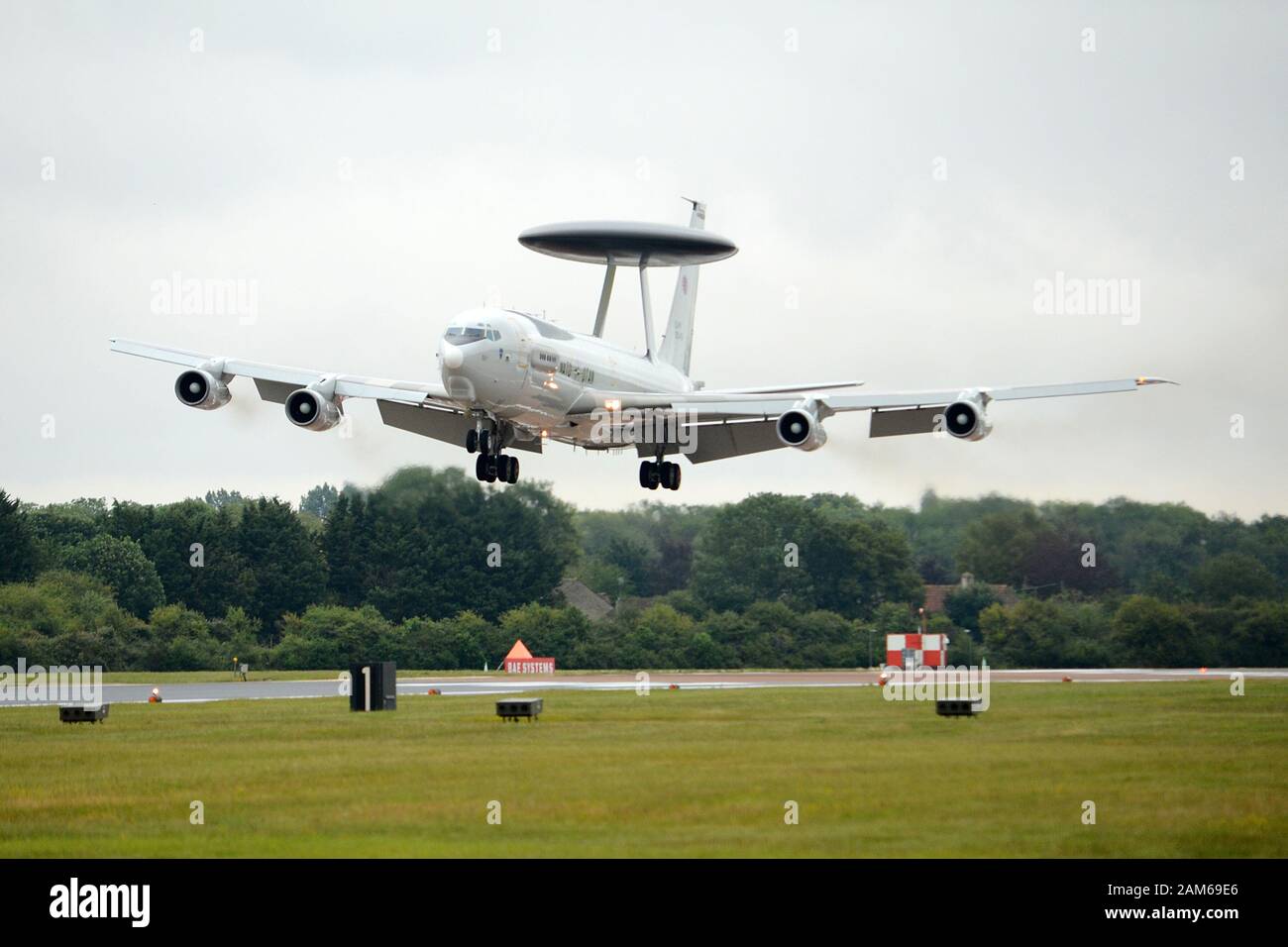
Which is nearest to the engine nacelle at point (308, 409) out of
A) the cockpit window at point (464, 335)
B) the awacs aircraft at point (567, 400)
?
the awacs aircraft at point (567, 400)

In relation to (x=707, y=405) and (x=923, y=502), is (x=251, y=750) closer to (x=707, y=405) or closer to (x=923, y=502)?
(x=707, y=405)

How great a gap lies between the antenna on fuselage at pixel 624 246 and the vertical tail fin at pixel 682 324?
769mm

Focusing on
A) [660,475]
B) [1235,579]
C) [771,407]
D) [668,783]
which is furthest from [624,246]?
[668,783]

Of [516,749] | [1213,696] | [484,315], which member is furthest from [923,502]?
[516,749]

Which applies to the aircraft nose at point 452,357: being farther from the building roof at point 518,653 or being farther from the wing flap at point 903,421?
the building roof at point 518,653

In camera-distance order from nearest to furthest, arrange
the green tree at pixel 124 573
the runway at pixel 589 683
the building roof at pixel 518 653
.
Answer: the runway at pixel 589 683, the building roof at pixel 518 653, the green tree at pixel 124 573

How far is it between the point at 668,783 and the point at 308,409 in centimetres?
2716

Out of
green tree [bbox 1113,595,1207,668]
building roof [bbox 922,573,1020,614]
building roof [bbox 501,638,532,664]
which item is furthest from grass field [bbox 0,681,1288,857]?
building roof [bbox 501,638,532,664]

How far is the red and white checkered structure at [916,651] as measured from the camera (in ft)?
257

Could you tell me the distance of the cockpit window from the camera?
54812 mm

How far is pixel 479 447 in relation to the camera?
6072cm

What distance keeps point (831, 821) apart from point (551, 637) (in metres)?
59.9

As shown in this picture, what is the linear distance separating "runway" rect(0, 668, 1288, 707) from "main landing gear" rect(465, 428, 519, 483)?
8659mm

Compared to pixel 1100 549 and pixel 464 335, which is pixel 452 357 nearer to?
pixel 464 335
